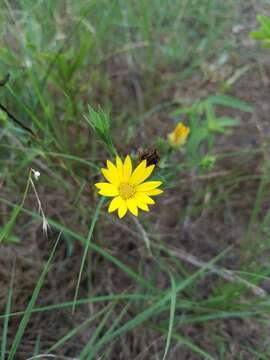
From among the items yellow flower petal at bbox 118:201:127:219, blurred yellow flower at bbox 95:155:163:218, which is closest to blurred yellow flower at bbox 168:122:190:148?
blurred yellow flower at bbox 95:155:163:218

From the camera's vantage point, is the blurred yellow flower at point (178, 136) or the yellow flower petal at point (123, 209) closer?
the yellow flower petal at point (123, 209)

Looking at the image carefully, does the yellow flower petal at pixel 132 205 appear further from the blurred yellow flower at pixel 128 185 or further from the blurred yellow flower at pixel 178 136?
the blurred yellow flower at pixel 178 136

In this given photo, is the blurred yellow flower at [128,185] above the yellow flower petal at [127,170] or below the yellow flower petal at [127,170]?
below

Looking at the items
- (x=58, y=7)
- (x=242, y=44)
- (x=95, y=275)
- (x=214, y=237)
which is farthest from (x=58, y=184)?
(x=242, y=44)

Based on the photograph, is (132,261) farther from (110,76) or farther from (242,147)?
(110,76)

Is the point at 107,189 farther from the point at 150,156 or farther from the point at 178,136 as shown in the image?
the point at 178,136

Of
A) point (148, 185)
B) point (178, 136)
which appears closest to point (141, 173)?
point (148, 185)

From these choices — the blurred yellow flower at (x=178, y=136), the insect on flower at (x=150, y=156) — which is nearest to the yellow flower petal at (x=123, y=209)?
the insect on flower at (x=150, y=156)

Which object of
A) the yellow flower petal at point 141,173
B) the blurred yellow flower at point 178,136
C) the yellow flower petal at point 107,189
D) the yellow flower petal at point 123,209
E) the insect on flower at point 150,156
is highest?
the blurred yellow flower at point 178,136
